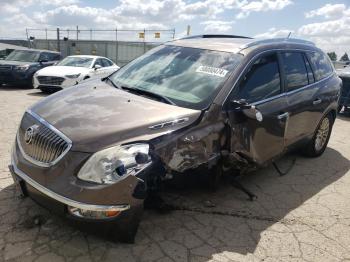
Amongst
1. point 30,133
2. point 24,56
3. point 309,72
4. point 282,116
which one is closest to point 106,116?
point 30,133

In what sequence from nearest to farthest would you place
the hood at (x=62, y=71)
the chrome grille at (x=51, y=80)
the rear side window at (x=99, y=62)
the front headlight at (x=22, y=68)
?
the chrome grille at (x=51, y=80), the hood at (x=62, y=71), the front headlight at (x=22, y=68), the rear side window at (x=99, y=62)

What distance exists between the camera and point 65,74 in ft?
37.0

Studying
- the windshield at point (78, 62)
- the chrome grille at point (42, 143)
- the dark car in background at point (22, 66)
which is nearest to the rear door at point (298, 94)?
the chrome grille at point (42, 143)

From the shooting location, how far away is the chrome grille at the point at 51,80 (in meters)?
11.2

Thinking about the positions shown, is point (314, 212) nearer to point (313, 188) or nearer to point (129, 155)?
point (313, 188)

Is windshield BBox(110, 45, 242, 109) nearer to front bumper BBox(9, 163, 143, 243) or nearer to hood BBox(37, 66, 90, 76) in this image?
front bumper BBox(9, 163, 143, 243)

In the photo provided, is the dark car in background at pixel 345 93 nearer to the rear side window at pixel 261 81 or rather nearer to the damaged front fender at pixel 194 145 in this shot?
the rear side window at pixel 261 81

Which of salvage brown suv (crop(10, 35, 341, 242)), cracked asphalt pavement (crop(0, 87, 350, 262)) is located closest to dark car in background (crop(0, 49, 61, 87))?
cracked asphalt pavement (crop(0, 87, 350, 262))

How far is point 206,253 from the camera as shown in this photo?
310 cm

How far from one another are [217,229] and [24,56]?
12655mm

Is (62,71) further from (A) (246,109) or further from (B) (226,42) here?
(A) (246,109)

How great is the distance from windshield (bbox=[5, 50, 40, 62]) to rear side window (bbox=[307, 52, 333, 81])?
10.9 metres

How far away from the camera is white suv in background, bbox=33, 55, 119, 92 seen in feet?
36.7

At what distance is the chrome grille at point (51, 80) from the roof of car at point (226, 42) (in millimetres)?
7301
